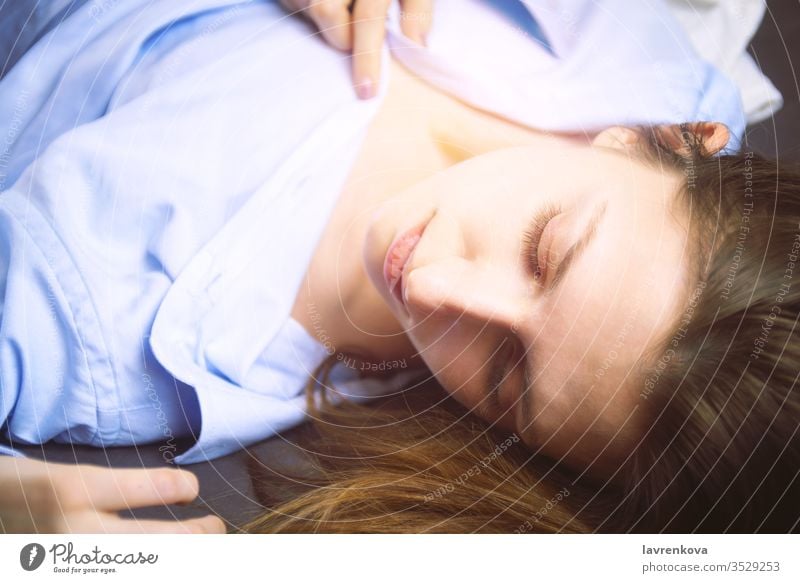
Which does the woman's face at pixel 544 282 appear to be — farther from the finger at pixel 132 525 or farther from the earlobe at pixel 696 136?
the finger at pixel 132 525

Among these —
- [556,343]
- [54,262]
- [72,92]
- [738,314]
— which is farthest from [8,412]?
[738,314]

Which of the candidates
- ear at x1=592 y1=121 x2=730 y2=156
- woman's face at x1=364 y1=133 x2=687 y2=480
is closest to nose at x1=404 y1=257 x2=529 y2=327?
woman's face at x1=364 y1=133 x2=687 y2=480

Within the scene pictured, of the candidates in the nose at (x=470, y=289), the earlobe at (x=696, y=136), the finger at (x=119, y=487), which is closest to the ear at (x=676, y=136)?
the earlobe at (x=696, y=136)

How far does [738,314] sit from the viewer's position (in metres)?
0.45

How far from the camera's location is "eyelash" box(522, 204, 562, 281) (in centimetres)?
44

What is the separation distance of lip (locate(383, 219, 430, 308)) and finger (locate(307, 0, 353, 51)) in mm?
119

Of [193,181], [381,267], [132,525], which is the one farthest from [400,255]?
[132,525]

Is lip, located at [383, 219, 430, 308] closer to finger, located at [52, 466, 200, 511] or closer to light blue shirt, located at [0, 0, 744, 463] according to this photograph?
light blue shirt, located at [0, 0, 744, 463]

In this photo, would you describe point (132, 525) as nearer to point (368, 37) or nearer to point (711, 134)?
point (368, 37)

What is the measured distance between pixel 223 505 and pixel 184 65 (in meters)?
0.27

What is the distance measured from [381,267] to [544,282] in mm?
96

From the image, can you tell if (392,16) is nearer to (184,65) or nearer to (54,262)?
(184,65)
